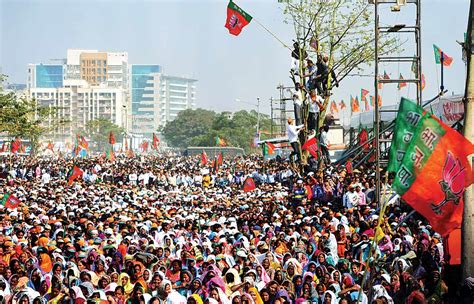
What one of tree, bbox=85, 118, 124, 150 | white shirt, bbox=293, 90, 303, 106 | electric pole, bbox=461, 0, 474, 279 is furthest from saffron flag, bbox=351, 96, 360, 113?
tree, bbox=85, 118, 124, 150

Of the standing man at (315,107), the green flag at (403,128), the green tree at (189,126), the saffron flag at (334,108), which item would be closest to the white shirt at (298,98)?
the standing man at (315,107)

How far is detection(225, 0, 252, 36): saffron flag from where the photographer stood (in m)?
28.5

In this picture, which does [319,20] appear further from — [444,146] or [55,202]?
[444,146]

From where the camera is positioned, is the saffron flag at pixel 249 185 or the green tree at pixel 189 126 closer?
the saffron flag at pixel 249 185

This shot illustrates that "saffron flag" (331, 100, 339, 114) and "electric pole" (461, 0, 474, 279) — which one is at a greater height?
"saffron flag" (331, 100, 339, 114)

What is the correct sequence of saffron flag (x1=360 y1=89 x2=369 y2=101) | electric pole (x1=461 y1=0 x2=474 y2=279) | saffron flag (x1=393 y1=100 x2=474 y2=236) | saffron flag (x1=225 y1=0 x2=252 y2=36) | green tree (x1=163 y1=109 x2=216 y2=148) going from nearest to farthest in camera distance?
saffron flag (x1=393 y1=100 x2=474 y2=236) < electric pole (x1=461 y1=0 x2=474 y2=279) < saffron flag (x1=225 y1=0 x2=252 y2=36) < saffron flag (x1=360 y1=89 x2=369 y2=101) < green tree (x1=163 y1=109 x2=216 y2=148)

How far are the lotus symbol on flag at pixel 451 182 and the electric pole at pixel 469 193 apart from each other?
205cm

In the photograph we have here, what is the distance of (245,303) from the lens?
10219 mm

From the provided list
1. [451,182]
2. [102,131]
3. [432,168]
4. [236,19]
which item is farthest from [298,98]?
[102,131]

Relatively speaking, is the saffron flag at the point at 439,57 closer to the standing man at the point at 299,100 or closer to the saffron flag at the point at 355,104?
the standing man at the point at 299,100

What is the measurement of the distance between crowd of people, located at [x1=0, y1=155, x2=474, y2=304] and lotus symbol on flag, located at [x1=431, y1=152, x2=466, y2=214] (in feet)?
2.24

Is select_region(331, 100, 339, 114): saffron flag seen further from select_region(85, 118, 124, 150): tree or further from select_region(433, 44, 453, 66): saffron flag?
select_region(85, 118, 124, 150): tree

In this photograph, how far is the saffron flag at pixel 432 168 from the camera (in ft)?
29.3

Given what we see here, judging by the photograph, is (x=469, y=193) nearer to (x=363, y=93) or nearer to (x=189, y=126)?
(x=363, y=93)
